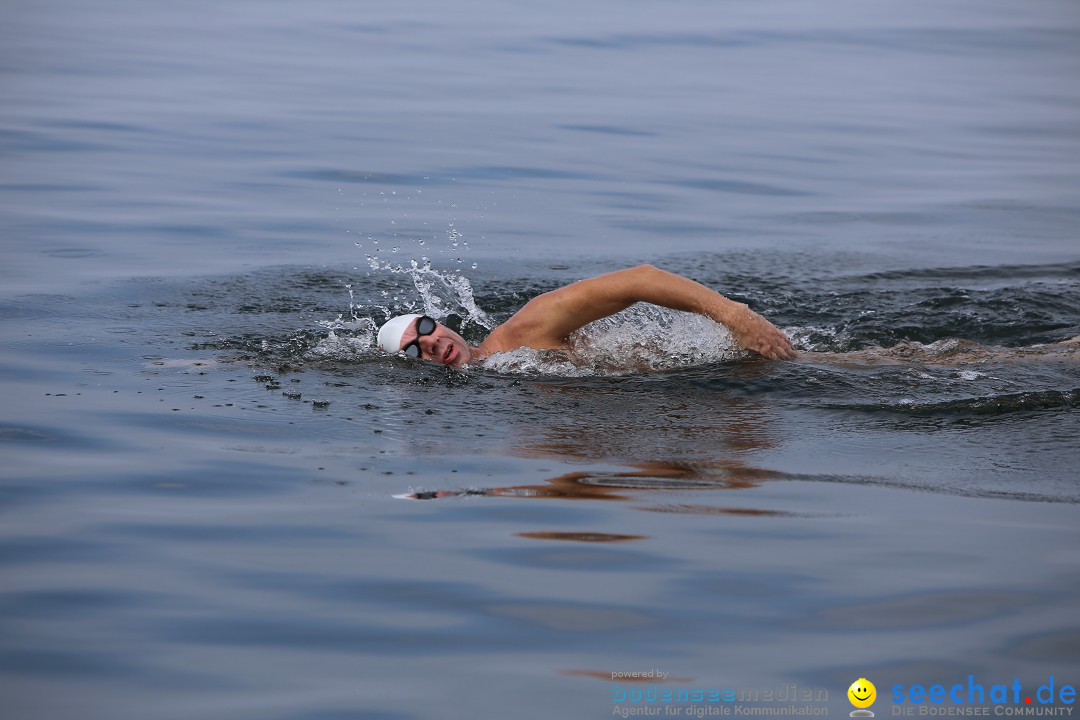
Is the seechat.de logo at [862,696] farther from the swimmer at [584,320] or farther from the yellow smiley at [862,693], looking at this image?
the swimmer at [584,320]

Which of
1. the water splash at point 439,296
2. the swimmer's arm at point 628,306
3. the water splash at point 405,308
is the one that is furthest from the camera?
the water splash at point 439,296

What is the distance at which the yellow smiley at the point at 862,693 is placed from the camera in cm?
426

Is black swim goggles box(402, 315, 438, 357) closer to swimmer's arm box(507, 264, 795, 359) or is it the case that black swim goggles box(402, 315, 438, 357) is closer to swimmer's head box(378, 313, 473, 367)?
swimmer's head box(378, 313, 473, 367)

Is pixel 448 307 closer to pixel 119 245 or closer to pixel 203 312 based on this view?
pixel 203 312

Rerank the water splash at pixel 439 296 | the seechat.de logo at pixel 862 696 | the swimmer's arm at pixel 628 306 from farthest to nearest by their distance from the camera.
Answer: the water splash at pixel 439 296
the swimmer's arm at pixel 628 306
the seechat.de logo at pixel 862 696

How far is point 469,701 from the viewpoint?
429 centimetres

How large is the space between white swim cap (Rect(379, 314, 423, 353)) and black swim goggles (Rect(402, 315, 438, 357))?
0.18 ft

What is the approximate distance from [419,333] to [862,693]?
491 cm

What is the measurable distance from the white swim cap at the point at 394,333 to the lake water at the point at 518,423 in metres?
0.21

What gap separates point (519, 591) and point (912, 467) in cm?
223

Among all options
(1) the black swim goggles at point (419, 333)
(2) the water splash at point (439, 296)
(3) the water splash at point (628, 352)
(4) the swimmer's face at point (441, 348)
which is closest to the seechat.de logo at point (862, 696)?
(3) the water splash at point (628, 352)

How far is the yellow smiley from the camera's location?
426 centimetres

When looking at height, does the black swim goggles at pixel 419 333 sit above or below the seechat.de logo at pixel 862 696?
above

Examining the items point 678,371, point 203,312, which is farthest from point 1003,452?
point 203,312
